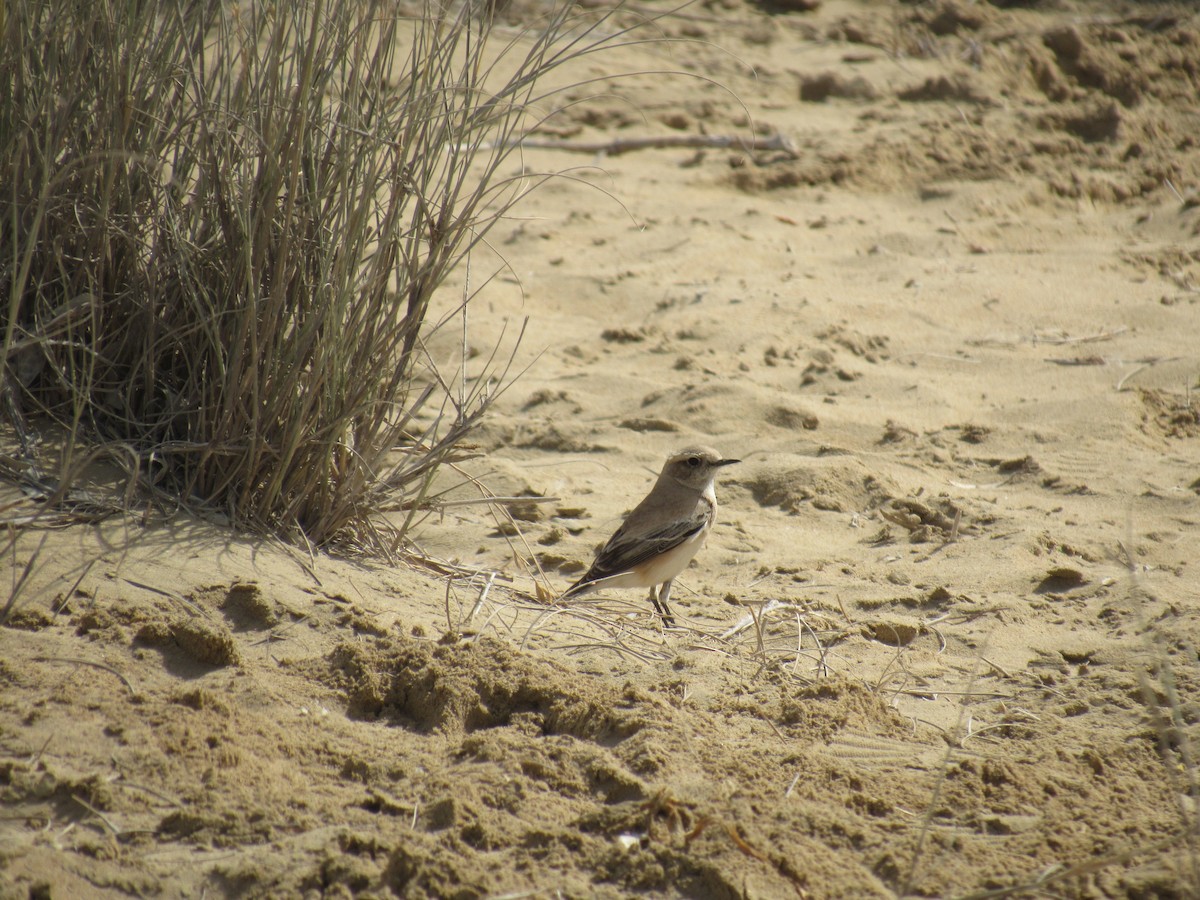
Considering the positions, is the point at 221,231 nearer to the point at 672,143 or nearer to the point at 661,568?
the point at 661,568

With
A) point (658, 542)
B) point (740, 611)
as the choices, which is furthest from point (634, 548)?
point (740, 611)

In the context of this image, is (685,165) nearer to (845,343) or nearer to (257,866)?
(845,343)

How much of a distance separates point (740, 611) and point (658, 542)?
0.56 metres

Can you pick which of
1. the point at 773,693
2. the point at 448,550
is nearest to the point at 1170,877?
the point at 773,693

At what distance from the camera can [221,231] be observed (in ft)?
15.1

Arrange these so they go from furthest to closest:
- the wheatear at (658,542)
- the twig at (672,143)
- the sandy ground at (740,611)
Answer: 1. the twig at (672,143)
2. the wheatear at (658,542)
3. the sandy ground at (740,611)

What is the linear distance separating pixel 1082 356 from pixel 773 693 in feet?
15.8

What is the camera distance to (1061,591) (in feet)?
17.6

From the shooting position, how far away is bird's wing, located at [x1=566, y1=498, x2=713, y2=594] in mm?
5680

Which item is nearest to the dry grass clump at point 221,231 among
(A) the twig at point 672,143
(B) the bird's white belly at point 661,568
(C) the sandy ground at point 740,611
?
(C) the sandy ground at point 740,611

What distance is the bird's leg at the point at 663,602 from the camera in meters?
5.20

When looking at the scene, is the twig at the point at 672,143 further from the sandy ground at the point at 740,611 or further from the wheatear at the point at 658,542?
the wheatear at the point at 658,542

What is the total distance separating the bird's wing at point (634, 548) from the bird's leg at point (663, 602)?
187mm

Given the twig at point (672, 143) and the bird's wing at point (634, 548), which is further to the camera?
the twig at point (672, 143)
